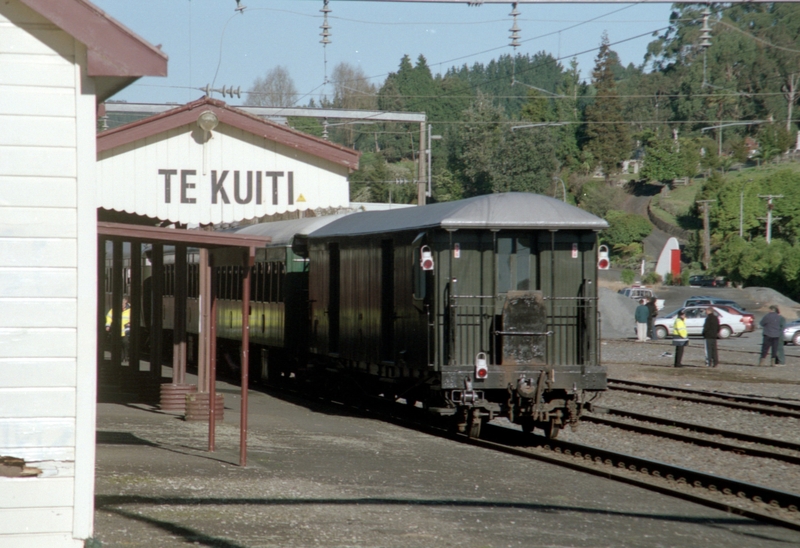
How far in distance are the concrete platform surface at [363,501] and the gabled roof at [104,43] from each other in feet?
9.93

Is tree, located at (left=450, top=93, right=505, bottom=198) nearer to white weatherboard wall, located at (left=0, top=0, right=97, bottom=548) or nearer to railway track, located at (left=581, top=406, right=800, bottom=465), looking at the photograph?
railway track, located at (left=581, top=406, right=800, bottom=465)

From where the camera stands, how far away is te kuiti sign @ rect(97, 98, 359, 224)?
1383cm

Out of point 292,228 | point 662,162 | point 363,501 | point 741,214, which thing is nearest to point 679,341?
point 292,228

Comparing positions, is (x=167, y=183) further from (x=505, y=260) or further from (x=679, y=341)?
(x=679, y=341)

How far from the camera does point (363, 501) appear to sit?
9328 mm

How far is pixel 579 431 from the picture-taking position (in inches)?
639

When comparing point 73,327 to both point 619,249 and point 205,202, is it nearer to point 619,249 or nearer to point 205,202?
point 205,202

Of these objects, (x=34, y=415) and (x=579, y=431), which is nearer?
(x=34, y=415)

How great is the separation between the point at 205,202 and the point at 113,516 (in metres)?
6.77

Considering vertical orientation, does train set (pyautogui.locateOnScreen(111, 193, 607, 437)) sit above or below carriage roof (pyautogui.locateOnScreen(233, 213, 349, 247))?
below

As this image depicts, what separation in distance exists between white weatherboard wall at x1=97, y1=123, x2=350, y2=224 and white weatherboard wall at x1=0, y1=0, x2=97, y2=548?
284 inches

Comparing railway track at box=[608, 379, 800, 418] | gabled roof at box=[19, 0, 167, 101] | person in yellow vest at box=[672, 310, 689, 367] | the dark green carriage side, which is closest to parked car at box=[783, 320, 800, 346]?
person in yellow vest at box=[672, 310, 689, 367]

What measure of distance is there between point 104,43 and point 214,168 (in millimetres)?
7654

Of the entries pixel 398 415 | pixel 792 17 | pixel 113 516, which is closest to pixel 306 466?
pixel 113 516
